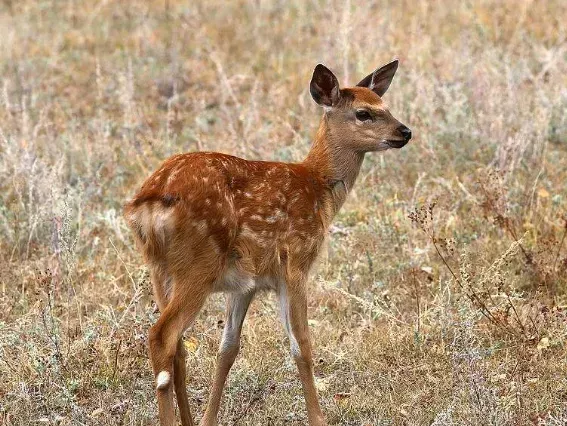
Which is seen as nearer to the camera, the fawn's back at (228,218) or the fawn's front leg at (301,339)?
the fawn's back at (228,218)

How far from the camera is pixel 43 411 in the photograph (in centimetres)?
589

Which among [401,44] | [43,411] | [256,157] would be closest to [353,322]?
[43,411]

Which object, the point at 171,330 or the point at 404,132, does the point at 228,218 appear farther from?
the point at 404,132

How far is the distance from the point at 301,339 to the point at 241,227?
759 mm

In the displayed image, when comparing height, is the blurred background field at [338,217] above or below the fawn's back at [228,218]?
below

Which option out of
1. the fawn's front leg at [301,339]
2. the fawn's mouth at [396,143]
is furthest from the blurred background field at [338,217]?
the fawn's mouth at [396,143]

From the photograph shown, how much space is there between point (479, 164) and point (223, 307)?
10.3ft

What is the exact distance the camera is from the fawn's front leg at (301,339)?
5754 millimetres

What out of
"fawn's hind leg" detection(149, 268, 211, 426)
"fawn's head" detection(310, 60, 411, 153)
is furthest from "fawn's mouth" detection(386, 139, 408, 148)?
"fawn's hind leg" detection(149, 268, 211, 426)

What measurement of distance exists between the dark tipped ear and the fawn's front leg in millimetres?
→ 1327

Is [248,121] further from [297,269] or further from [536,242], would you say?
[297,269]

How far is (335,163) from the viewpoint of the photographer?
6441 millimetres

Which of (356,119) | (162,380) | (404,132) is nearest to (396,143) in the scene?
(404,132)

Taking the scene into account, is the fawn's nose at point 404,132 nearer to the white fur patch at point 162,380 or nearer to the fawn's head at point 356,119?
the fawn's head at point 356,119
